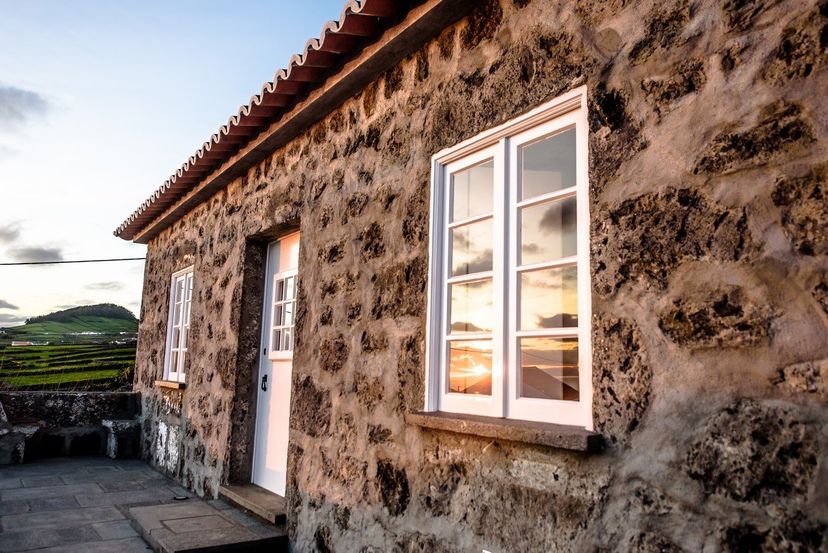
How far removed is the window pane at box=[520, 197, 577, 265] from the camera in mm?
2535

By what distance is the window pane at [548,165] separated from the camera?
2568 mm

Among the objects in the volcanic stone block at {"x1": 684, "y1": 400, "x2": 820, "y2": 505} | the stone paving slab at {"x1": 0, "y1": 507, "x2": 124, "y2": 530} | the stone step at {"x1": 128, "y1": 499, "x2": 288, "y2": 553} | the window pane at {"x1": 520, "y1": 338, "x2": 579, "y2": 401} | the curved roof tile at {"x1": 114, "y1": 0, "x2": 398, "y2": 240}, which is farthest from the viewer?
the stone paving slab at {"x1": 0, "y1": 507, "x2": 124, "y2": 530}

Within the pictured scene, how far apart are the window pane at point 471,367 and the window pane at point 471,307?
0.26ft

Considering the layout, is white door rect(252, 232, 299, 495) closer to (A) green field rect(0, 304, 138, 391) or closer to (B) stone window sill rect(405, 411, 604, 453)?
(B) stone window sill rect(405, 411, 604, 453)

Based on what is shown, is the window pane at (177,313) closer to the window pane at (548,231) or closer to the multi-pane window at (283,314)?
the multi-pane window at (283,314)

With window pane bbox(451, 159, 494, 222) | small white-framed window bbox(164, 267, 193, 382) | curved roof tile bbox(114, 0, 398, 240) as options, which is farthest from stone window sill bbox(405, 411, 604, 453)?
small white-framed window bbox(164, 267, 193, 382)

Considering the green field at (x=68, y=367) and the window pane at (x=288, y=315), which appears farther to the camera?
the green field at (x=68, y=367)

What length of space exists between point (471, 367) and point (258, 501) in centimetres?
250

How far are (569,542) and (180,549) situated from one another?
2.44 metres

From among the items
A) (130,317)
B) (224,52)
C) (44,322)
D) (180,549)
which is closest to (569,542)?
(180,549)

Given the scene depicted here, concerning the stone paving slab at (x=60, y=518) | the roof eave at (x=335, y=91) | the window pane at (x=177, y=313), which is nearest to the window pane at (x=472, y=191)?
the roof eave at (x=335, y=91)

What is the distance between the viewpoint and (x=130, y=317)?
50.4 feet

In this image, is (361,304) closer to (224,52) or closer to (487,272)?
(487,272)

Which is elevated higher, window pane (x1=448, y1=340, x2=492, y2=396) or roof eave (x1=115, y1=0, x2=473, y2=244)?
roof eave (x1=115, y1=0, x2=473, y2=244)
